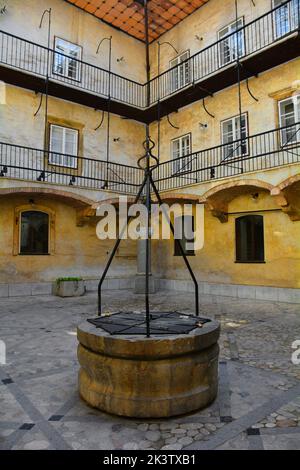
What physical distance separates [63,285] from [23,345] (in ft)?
21.0

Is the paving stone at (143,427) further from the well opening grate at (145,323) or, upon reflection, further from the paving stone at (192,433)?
the well opening grate at (145,323)

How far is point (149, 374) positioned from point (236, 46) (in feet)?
43.5

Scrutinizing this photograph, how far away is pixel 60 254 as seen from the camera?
1316 cm

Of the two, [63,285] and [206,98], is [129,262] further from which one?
[206,98]

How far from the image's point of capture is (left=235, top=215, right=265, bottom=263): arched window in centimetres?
1181

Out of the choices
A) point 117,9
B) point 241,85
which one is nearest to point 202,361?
point 241,85

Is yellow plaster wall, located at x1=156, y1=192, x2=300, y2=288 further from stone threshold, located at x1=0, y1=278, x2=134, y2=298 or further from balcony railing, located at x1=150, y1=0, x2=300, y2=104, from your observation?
balcony railing, located at x1=150, y1=0, x2=300, y2=104

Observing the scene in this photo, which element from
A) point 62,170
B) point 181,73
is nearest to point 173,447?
point 62,170

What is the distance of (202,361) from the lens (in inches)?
131

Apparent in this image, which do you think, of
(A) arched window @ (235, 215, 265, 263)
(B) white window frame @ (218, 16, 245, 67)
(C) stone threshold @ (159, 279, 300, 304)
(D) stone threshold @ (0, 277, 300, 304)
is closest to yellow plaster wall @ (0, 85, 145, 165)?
(B) white window frame @ (218, 16, 245, 67)

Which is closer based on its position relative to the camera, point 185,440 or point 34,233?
point 185,440

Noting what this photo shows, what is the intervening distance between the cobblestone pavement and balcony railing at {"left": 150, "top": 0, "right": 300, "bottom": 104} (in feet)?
33.1

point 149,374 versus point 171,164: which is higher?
point 171,164

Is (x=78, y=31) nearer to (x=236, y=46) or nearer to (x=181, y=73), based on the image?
(x=181, y=73)
